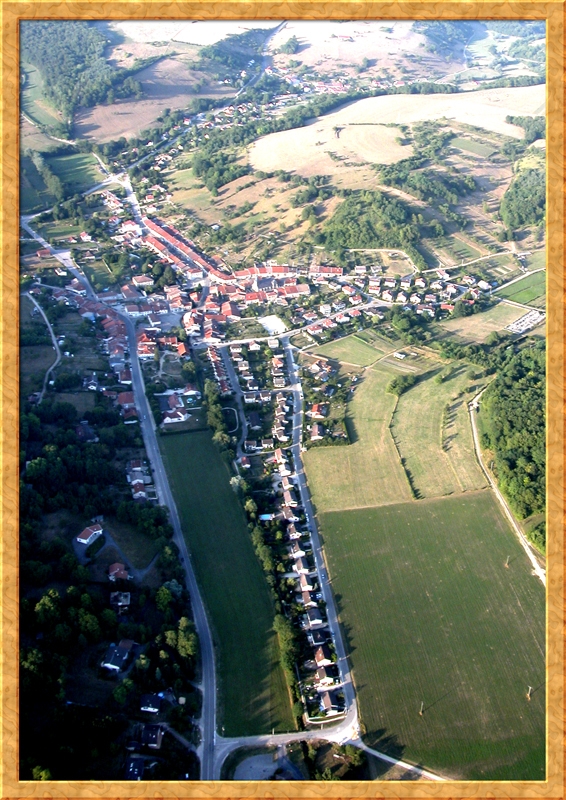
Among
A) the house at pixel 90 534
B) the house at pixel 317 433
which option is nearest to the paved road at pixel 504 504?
the house at pixel 317 433

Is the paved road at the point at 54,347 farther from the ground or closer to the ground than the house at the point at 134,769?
farther from the ground

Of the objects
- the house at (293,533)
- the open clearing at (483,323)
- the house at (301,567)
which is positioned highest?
the open clearing at (483,323)

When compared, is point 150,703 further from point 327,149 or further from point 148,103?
point 148,103

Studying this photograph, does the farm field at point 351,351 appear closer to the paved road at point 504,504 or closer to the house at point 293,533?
the paved road at point 504,504

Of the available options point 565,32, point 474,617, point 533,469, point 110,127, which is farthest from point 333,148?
point 565,32

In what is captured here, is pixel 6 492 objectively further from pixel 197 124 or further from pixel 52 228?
pixel 197 124
